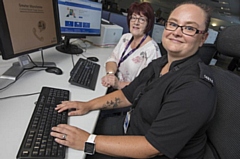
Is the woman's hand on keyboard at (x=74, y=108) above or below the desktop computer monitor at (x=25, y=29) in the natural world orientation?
below

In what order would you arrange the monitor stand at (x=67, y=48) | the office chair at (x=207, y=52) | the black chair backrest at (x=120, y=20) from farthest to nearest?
the black chair backrest at (x=120, y=20)
the monitor stand at (x=67, y=48)
the office chair at (x=207, y=52)

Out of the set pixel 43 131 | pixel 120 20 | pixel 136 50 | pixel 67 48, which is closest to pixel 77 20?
pixel 67 48

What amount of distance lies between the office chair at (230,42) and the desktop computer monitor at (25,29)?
1.11 meters

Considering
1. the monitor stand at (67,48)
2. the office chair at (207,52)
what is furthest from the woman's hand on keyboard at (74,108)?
the office chair at (207,52)

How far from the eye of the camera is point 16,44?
1.02 m

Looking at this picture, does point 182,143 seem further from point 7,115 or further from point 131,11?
point 131,11

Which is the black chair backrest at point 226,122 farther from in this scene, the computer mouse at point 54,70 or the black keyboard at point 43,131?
the computer mouse at point 54,70

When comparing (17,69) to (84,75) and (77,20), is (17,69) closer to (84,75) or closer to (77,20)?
(84,75)

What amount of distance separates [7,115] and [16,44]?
434 millimetres

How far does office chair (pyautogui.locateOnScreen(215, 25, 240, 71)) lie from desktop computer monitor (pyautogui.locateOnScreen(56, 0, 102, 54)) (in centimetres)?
120

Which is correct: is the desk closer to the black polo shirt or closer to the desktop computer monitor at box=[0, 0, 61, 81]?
the desktop computer monitor at box=[0, 0, 61, 81]

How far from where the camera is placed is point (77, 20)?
173cm

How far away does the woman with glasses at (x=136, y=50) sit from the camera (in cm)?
157

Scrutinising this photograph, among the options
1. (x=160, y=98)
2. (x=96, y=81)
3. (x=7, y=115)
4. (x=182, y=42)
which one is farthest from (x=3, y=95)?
(x=182, y=42)
